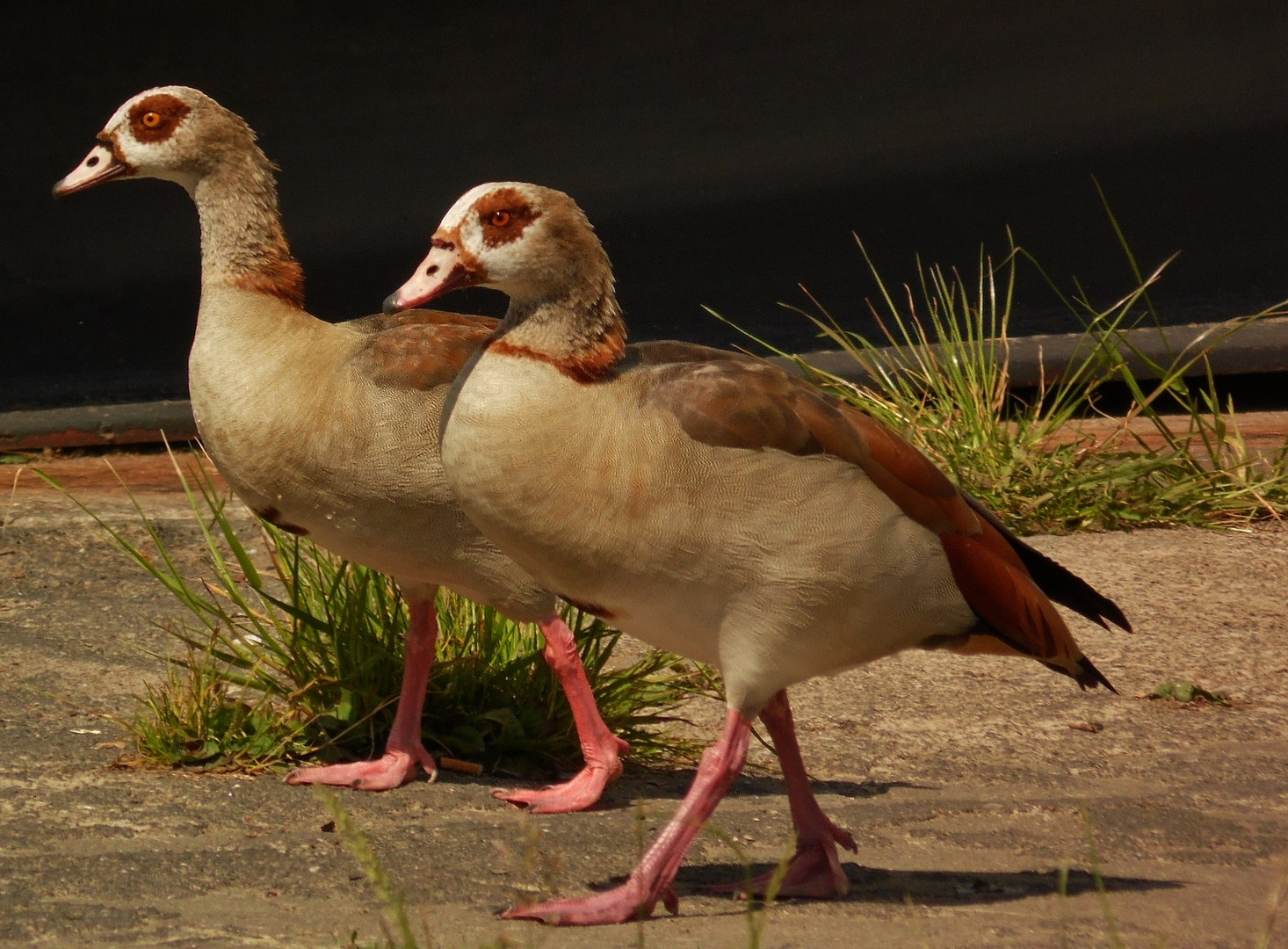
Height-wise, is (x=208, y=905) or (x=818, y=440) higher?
(x=818, y=440)

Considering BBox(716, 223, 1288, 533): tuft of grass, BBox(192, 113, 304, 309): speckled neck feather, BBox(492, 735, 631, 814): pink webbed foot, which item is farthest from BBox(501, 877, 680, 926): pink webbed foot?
BBox(716, 223, 1288, 533): tuft of grass

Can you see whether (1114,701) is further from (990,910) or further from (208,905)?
(208,905)

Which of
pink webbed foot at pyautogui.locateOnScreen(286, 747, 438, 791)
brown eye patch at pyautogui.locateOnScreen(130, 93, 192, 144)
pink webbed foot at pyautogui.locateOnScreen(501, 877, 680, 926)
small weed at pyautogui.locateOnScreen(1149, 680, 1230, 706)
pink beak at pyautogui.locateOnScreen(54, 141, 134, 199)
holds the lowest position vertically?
small weed at pyautogui.locateOnScreen(1149, 680, 1230, 706)

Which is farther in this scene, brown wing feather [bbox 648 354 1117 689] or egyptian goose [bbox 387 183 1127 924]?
brown wing feather [bbox 648 354 1117 689]

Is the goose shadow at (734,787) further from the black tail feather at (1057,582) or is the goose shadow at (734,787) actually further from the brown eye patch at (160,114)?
the brown eye patch at (160,114)

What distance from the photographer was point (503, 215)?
10.8 feet

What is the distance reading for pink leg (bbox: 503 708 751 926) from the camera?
3.15 meters

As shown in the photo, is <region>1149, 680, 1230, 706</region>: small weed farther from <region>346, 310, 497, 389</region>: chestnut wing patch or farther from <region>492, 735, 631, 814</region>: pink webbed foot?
<region>346, 310, 497, 389</region>: chestnut wing patch

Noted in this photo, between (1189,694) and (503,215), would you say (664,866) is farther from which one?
(1189,694)

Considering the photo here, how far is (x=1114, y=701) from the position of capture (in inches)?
192

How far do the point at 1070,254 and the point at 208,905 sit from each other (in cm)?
603

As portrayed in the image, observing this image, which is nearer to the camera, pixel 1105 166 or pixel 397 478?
pixel 397 478

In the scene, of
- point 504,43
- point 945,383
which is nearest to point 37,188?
point 504,43

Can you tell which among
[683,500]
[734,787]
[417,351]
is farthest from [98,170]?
[734,787]
